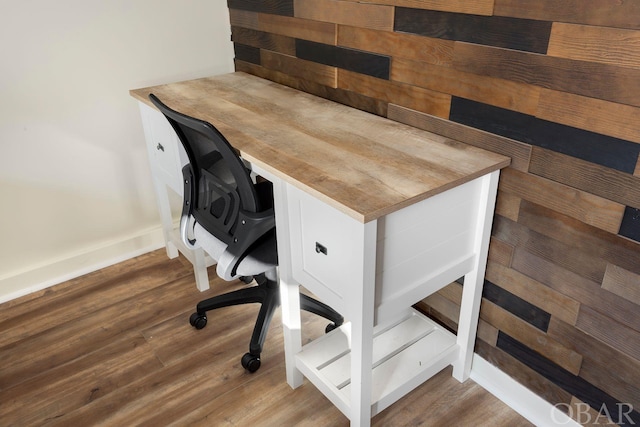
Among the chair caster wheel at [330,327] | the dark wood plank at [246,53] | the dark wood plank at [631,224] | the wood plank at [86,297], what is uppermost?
the dark wood plank at [246,53]

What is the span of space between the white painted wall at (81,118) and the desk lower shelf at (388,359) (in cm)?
137

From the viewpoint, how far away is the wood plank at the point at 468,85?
1.46m

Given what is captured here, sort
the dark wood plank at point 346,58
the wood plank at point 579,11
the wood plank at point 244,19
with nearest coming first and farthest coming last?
the wood plank at point 579,11
the dark wood plank at point 346,58
the wood plank at point 244,19

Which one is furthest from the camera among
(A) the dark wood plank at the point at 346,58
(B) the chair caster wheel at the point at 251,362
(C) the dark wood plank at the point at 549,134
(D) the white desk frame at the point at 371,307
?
(B) the chair caster wheel at the point at 251,362

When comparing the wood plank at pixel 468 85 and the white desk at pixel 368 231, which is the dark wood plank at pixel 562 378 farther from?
the wood plank at pixel 468 85

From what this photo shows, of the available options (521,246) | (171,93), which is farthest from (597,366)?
(171,93)

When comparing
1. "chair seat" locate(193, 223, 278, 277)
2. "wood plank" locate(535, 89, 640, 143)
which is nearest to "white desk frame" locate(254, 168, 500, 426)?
"chair seat" locate(193, 223, 278, 277)

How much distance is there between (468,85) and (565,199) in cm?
44

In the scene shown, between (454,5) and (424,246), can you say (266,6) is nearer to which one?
(454,5)

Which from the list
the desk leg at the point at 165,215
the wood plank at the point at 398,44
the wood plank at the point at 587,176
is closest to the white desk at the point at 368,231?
the wood plank at the point at 587,176

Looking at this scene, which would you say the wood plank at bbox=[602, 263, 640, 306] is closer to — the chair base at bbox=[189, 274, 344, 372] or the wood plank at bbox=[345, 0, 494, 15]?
the wood plank at bbox=[345, 0, 494, 15]

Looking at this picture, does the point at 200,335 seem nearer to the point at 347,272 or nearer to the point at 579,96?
the point at 347,272

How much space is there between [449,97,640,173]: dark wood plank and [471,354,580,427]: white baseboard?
851 mm

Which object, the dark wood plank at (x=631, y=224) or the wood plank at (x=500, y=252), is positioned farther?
the wood plank at (x=500, y=252)
